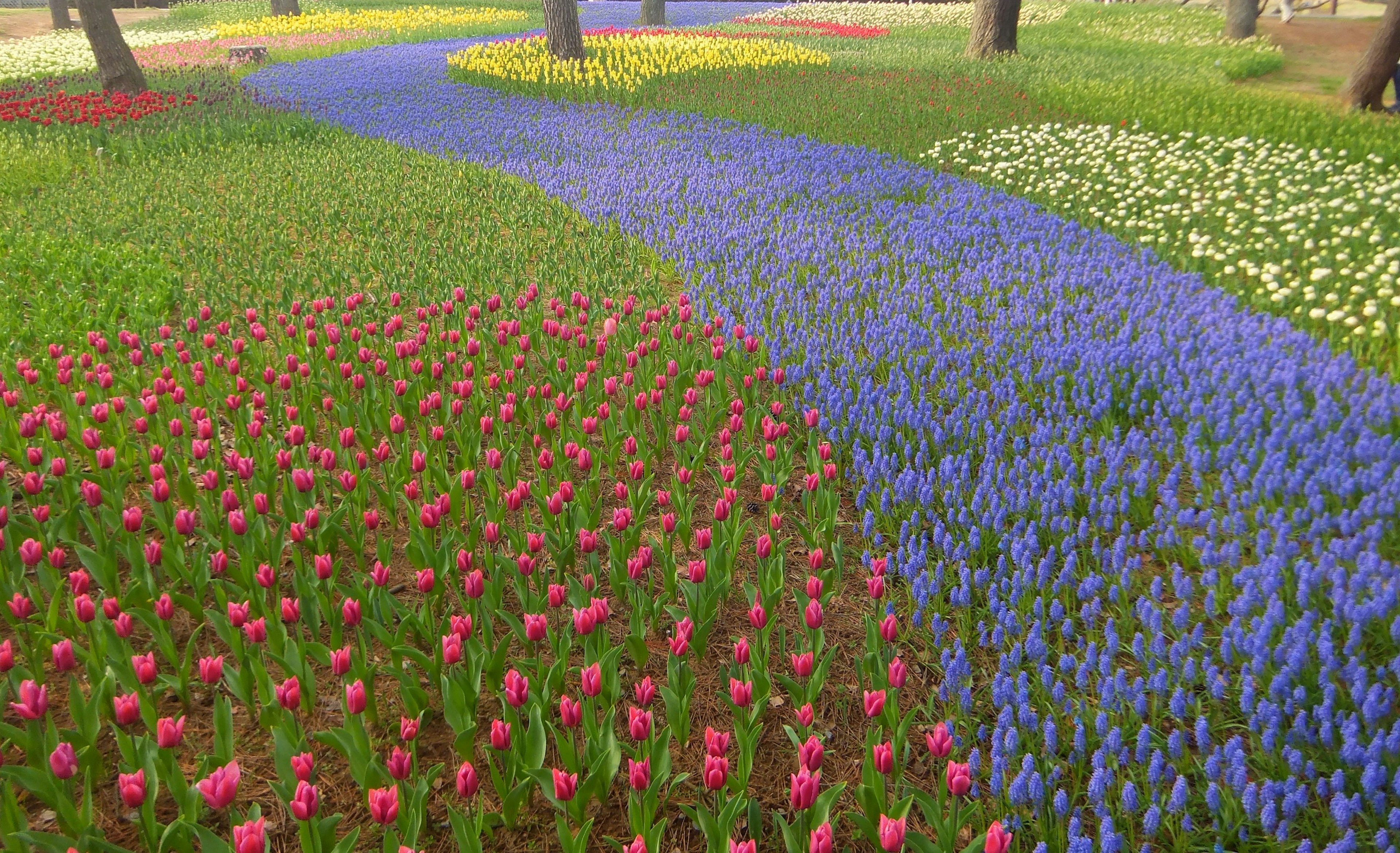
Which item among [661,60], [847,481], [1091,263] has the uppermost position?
[661,60]

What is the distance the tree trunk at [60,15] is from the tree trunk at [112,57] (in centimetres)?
2342

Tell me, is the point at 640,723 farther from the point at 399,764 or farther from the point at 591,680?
the point at 399,764

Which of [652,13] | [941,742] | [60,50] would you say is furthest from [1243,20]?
[60,50]

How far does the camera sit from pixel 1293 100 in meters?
13.5

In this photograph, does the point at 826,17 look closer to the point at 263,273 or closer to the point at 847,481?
the point at 263,273

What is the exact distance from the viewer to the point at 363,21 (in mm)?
29953

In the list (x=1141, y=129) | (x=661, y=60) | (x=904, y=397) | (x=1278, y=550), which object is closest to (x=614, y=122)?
(x=661, y=60)

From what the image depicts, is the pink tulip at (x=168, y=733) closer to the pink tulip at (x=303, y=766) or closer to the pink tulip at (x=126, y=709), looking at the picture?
the pink tulip at (x=126, y=709)

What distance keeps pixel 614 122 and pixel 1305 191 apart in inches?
374

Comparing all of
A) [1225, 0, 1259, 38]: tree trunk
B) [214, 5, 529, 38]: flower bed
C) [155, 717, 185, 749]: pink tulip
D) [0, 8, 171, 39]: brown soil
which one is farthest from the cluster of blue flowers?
[0, 8, 171, 39]: brown soil

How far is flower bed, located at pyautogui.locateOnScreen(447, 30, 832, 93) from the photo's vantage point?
54.6 ft

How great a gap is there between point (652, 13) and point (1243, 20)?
60.4ft

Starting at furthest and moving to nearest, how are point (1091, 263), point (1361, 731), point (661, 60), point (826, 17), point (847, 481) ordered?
point (826, 17), point (661, 60), point (1091, 263), point (847, 481), point (1361, 731)

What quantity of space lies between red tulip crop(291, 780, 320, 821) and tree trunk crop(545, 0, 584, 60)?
1787 cm
